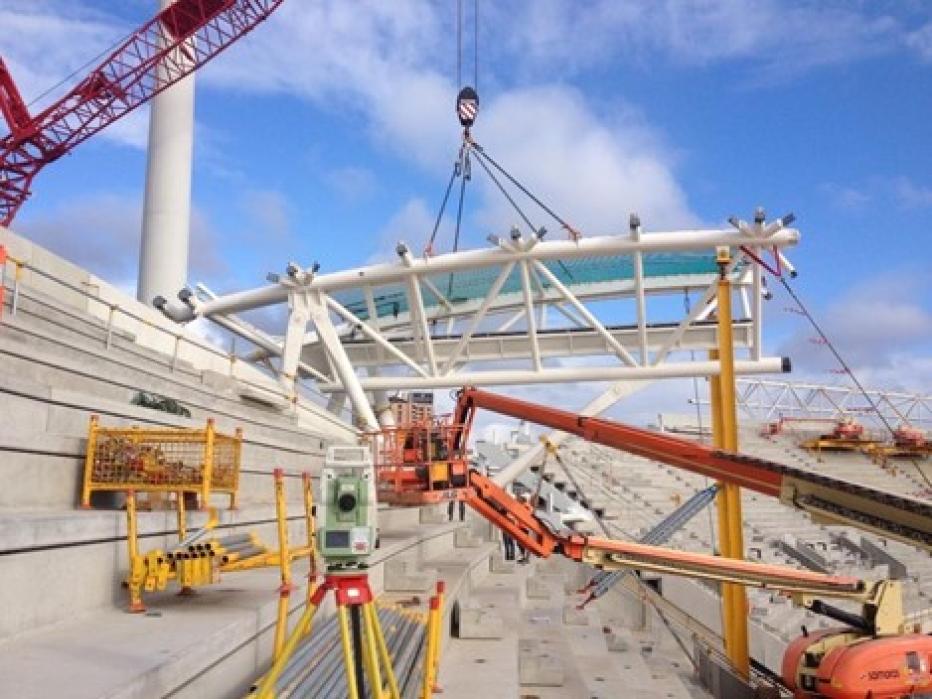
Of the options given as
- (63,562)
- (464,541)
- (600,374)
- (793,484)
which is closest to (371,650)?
(63,562)

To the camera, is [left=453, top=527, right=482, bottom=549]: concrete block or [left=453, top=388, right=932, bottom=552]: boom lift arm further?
[left=453, top=527, right=482, bottom=549]: concrete block

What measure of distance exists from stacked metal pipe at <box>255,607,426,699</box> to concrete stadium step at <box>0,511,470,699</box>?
34cm

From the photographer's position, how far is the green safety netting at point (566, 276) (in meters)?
24.1

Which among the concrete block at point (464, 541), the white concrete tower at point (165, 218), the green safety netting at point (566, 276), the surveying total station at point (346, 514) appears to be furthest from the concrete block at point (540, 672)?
the white concrete tower at point (165, 218)

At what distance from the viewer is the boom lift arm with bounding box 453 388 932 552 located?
5.79m

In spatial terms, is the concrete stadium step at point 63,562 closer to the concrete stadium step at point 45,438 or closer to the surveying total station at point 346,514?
the concrete stadium step at point 45,438

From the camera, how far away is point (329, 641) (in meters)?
5.56

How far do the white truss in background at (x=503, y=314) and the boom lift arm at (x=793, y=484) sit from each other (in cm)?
1142

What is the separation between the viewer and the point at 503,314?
2638 cm

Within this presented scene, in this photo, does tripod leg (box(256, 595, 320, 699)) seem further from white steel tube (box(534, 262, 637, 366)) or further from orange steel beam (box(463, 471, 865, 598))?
white steel tube (box(534, 262, 637, 366))

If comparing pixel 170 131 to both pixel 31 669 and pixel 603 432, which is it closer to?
pixel 603 432

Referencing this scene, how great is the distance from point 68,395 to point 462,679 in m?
3.90

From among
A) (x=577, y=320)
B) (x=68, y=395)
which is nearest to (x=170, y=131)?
(x=577, y=320)

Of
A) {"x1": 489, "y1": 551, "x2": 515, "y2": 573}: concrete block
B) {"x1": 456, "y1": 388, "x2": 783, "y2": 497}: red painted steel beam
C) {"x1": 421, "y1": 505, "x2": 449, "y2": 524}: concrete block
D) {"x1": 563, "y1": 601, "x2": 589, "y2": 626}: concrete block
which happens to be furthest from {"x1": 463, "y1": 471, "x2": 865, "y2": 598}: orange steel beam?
{"x1": 421, "y1": 505, "x2": 449, "y2": 524}: concrete block
